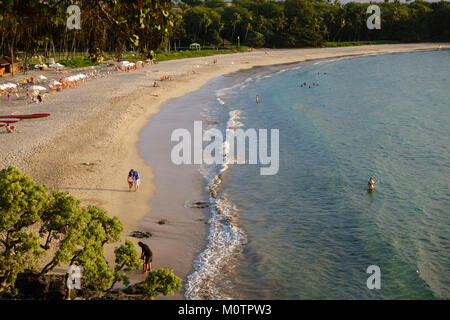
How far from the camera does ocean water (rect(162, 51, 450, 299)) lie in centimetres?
1595

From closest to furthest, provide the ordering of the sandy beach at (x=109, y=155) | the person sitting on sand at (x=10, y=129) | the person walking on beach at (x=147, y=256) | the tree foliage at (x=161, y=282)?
the tree foliage at (x=161, y=282), the person walking on beach at (x=147, y=256), the sandy beach at (x=109, y=155), the person sitting on sand at (x=10, y=129)

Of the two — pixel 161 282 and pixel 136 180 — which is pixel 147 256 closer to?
pixel 161 282

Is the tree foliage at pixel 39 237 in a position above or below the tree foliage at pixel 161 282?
above

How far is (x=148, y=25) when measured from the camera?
778 centimetres

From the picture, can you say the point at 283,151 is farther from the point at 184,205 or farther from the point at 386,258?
the point at 386,258

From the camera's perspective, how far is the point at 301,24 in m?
135

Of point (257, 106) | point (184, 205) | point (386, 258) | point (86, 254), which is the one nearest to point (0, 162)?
point (184, 205)

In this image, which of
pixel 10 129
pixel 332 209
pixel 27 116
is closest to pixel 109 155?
pixel 10 129

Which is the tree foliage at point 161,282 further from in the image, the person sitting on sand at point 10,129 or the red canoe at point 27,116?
the red canoe at point 27,116

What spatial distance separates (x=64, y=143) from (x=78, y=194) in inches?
399

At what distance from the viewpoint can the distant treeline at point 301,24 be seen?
120 m

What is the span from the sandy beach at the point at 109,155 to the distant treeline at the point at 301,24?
A: 61418 mm

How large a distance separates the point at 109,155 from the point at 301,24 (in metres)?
117

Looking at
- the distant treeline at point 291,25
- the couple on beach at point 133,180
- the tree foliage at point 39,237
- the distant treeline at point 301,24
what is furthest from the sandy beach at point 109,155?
the distant treeline at point 301,24
